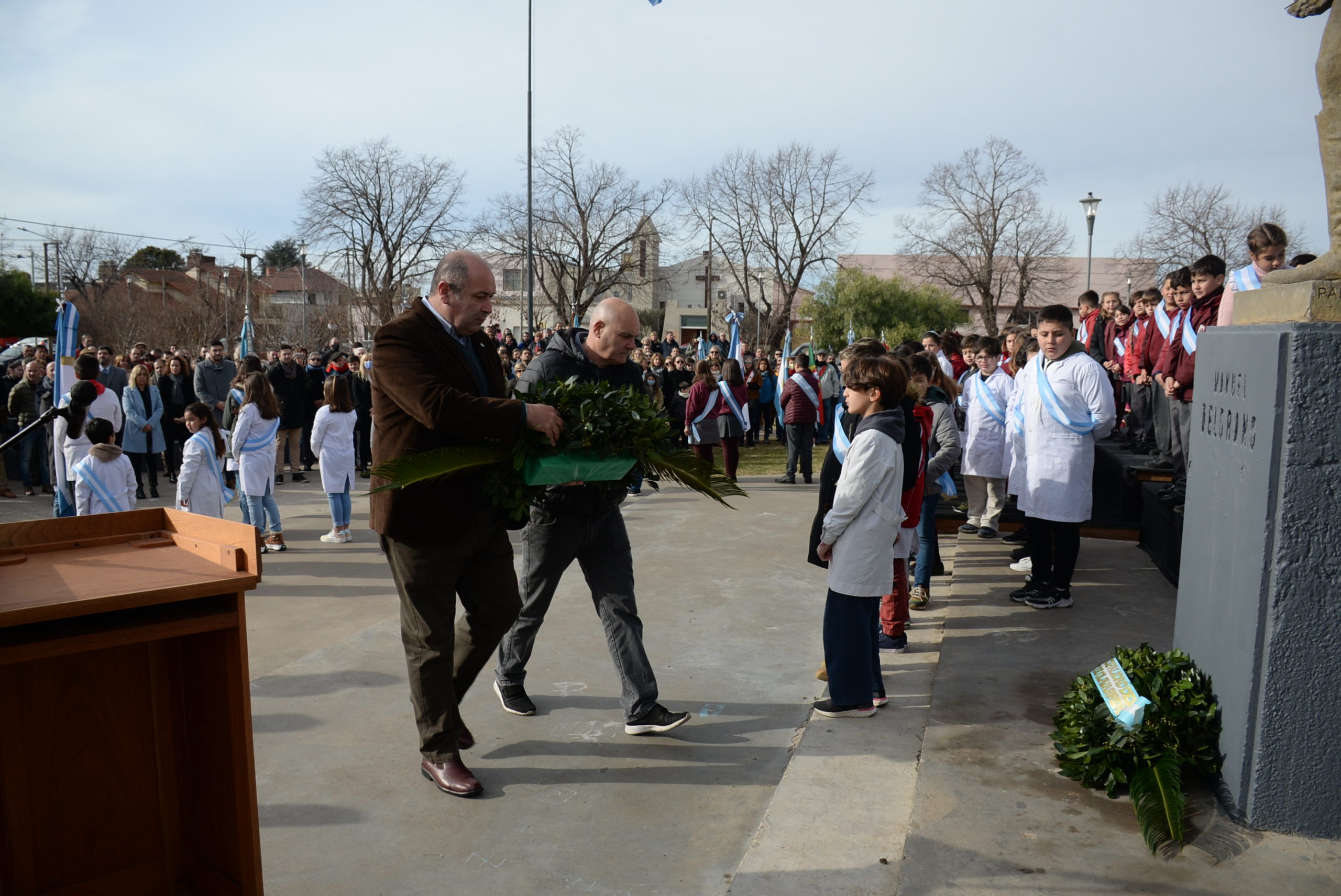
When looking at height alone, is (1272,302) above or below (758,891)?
above

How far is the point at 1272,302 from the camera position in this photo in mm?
3594

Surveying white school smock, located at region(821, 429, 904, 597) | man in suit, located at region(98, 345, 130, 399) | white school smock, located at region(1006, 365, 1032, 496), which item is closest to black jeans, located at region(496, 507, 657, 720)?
white school smock, located at region(821, 429, 904, 597)

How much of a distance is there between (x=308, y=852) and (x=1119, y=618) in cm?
500

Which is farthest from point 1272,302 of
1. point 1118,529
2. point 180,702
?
point 1118,529

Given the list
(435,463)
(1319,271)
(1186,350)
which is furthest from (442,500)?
(1186,350)

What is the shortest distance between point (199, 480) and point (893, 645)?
5987 mm

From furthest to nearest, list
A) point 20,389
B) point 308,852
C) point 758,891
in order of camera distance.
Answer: point 20,389
point 308,852
point 758,891

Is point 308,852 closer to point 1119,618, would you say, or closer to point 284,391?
point 1119,618

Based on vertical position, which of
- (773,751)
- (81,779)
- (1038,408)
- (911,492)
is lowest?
(773,751)

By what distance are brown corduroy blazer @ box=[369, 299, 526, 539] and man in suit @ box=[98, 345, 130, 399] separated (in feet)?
38.2

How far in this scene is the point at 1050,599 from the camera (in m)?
6.40

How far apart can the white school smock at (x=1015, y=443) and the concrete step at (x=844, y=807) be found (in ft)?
8.95

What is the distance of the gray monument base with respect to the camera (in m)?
3.15

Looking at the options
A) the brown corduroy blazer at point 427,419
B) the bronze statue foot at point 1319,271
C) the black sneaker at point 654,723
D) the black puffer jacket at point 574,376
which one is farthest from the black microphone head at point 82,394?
the bronze statue foot at point 1319,271
